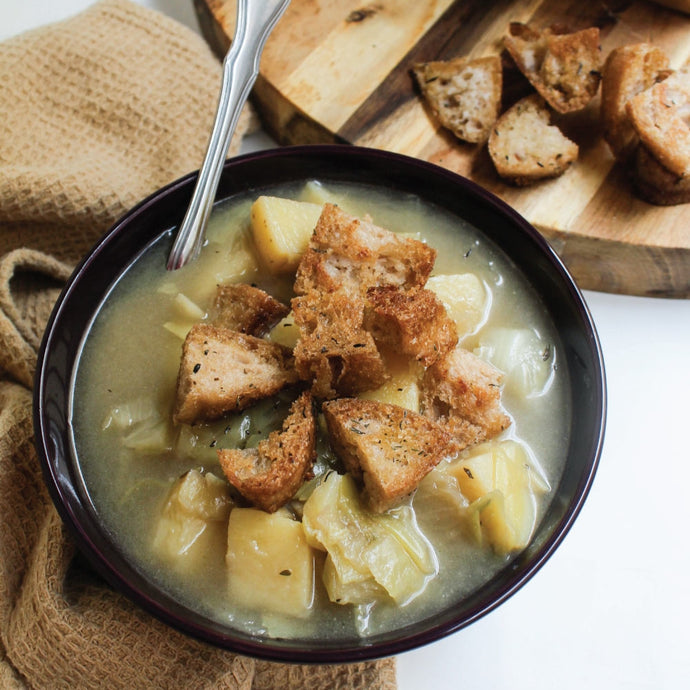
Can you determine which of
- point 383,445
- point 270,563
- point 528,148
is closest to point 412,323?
point 383,445

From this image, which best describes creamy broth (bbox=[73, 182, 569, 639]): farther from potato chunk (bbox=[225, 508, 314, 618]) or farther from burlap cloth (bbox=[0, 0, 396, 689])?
burlap cloth (bbox=[0, 0, 396, 689])

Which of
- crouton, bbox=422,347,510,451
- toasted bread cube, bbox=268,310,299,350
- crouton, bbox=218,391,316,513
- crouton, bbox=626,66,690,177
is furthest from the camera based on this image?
crouton, bbox=626,66,690,177

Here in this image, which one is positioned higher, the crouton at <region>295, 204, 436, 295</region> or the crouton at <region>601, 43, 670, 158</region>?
the crouton at <region>601, 43, 670, 158</region>

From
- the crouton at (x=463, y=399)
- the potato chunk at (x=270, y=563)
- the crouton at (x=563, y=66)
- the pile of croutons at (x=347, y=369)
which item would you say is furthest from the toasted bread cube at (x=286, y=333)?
the crouton at (x=563, y=66)

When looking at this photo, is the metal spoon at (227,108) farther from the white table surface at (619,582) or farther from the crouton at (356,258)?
the white table surface at (619,582)

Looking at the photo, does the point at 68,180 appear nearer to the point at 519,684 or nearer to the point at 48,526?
the point at 48,526

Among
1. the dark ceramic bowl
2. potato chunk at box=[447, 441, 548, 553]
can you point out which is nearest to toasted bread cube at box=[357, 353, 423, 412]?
potato chunk at box=[447, 441, 548, 553]

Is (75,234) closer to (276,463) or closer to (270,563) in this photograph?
(276,463)

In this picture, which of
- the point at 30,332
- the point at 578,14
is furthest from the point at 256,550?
the point at 578,14
